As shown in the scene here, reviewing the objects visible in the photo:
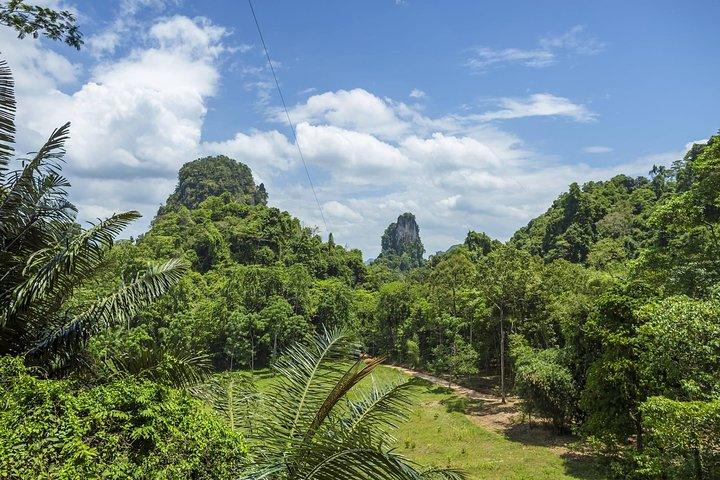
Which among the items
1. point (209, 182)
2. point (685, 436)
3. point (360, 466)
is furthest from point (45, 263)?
point (209, 182)

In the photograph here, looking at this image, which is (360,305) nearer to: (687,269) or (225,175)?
(687,269)

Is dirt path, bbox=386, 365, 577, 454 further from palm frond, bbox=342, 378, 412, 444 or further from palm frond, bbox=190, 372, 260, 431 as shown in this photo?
palm frond, bbox=342, 378, 412, 444

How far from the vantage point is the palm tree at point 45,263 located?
5.66 metres

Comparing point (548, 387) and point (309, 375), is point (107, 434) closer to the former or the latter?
point (309, 375)

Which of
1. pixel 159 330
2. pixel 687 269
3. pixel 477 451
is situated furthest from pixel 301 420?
pixel 159 330

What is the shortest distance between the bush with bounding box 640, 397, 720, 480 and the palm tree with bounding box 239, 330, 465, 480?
763 centimetres

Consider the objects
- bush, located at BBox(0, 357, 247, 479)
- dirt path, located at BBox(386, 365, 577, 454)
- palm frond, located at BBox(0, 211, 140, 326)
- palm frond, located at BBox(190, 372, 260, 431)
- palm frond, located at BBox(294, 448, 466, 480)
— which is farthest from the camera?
dirt path, located at BBox(386, 365, 577, 454)

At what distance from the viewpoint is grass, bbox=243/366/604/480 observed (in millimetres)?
16109

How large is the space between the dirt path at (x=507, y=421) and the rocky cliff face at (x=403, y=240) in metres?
85.7

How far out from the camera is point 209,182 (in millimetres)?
83938

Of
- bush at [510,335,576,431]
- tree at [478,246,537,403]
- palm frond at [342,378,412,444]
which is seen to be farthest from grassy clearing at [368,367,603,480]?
Result: palm frond at [342,378,412,444]

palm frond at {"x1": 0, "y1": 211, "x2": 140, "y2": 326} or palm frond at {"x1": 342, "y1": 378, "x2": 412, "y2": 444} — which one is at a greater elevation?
palm frond at {"x1": 0, "y1": 211, "x2": 140, "y2": 326}

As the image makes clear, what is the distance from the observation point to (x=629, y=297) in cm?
1449

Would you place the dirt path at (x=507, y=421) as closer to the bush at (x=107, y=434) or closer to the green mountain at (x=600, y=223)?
the bush at (x=107, y=434)
